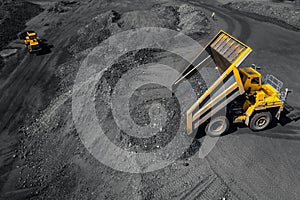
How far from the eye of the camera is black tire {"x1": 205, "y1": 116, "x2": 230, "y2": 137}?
36.2 feet

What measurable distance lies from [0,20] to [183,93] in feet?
80.2

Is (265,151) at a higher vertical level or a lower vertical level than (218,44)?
lower

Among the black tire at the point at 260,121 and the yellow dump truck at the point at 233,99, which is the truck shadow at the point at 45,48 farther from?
the black tire at the point at 260,121

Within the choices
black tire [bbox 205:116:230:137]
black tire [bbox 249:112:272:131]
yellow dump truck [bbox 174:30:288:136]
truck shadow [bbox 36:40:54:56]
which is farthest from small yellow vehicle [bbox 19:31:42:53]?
black tire [bbox 249:112:272:131]

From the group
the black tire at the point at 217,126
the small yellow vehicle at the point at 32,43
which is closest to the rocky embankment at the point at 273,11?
the black tire at the point at 217,126

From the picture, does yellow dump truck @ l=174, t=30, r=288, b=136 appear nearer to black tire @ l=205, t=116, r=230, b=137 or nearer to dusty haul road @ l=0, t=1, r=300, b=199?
black tire @ l=205, t=116, r=230, b=137

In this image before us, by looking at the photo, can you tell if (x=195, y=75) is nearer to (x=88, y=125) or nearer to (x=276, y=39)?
(x=88, y=125)

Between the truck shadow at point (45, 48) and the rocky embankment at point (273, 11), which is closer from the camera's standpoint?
the truck shadow at point (45, 48)

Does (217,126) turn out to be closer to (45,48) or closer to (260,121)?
(260,121)

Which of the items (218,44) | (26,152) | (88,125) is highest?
(218,44)

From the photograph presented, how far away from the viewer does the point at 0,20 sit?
2734 cm

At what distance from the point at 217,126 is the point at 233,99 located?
5.77 feet

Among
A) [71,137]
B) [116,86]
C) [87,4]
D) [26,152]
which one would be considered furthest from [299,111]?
[87,4]

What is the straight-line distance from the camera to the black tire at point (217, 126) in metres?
11.0
